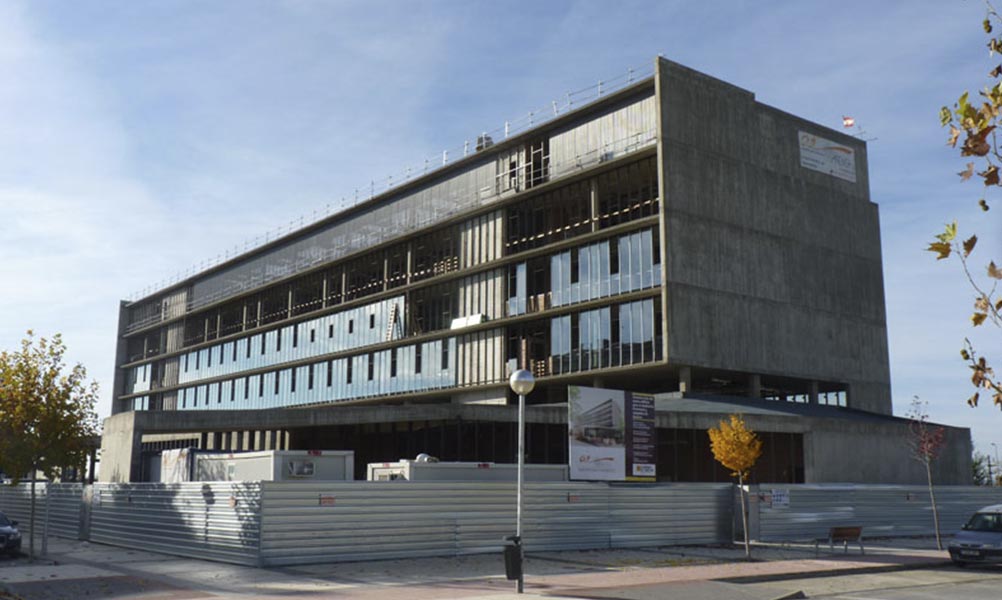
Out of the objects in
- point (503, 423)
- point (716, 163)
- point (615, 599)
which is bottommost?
point (615, 599)

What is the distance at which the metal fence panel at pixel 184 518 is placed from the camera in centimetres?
2178

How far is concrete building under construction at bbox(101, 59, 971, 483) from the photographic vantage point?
47250 millimetres

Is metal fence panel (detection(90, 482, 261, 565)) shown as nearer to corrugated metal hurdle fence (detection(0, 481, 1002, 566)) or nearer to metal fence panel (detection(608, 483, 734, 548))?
corrugated metal hurdle fence (detection(0, 481, 1002, 566))

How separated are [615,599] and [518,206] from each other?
147ft

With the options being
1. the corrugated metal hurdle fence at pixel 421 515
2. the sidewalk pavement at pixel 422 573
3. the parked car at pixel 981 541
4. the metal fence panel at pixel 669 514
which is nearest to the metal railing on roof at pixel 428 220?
the corrugated metal hurdle fence at pixel 421 515

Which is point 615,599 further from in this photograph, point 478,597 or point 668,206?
point 668,206

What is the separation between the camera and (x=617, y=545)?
2747cm

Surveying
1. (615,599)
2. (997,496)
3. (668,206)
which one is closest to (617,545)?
(615,599)

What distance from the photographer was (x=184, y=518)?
24.5m

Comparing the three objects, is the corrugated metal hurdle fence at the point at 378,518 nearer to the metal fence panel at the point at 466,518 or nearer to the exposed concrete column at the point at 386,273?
the metal fence panel at the point at 466,518

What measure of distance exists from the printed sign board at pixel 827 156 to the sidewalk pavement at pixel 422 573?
36372 millimetres

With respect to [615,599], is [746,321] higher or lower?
higher

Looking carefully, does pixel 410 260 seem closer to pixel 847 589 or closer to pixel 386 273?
pixel 386 273

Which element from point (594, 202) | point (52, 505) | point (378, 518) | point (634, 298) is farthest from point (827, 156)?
point (52, 505)
